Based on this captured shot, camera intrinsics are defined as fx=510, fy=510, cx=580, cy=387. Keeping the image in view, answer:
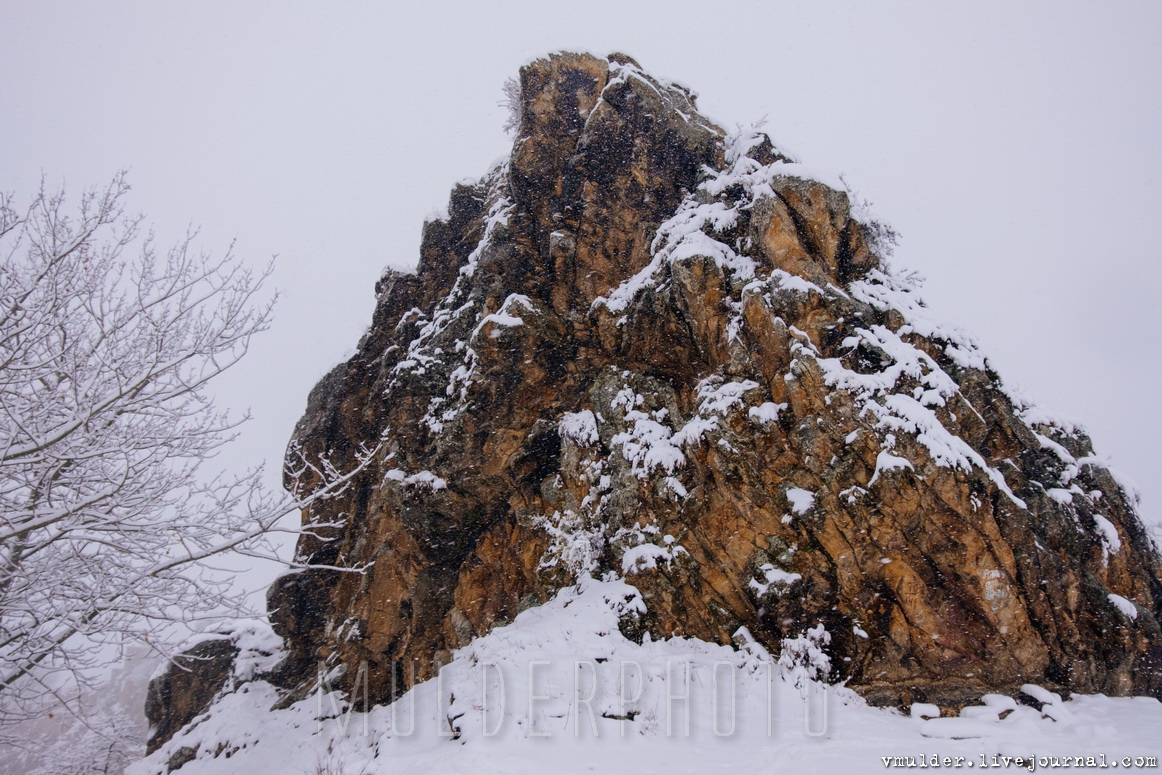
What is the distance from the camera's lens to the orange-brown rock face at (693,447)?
8.01m

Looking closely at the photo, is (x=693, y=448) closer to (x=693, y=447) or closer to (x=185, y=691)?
(x=693, y=447)

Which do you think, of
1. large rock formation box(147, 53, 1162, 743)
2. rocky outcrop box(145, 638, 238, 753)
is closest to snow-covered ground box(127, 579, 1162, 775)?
large rock formation box(147, 53, 1162, 743)

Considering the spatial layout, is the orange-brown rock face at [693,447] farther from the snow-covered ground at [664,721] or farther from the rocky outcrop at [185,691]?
the rocky outcrop at [185,691]

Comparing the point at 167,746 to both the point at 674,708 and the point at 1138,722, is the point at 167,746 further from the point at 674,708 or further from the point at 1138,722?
the point at 1138,722

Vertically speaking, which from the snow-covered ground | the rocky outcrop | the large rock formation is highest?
the large rock formation

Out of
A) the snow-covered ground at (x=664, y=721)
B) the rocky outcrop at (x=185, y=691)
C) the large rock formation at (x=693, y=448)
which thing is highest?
the large rock formation at (x=693, y=448)

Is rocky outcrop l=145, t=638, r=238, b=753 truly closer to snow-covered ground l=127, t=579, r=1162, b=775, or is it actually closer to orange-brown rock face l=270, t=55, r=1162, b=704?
orange-brown rock face l=270, t=55, r=1162, b=704

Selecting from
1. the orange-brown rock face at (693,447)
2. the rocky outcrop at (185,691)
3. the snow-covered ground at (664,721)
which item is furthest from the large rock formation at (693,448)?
the rocky outcrop at (185,691)

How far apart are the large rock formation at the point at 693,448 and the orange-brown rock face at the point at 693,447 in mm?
52

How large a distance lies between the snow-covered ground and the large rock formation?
0.51 m

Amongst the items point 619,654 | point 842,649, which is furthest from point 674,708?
point 842,649

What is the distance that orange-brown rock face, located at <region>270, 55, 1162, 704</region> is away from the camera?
26.3 feet

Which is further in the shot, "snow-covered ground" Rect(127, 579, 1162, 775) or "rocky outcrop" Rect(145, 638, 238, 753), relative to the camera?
"rocky outcrop" Rect(145, 638, 238, 753)

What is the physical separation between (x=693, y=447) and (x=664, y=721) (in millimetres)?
4712
